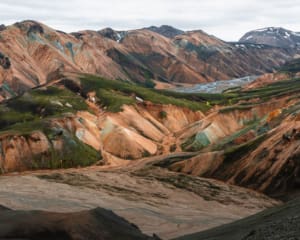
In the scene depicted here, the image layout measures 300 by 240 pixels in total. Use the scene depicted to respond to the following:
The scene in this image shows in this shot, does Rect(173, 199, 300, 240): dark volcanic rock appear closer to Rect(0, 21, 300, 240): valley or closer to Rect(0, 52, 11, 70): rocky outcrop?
Rect(0, 21, 300, 240): valley

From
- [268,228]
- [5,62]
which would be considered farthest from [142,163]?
[5,62]

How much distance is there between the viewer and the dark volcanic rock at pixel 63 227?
26906 millimetres

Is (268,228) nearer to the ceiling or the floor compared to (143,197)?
nearer to the ceiling

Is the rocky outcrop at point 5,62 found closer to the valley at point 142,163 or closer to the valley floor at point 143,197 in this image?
the valley at point 142,163

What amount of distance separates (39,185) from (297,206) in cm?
4107

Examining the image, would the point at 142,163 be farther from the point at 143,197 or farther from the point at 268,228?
the point at 268,228

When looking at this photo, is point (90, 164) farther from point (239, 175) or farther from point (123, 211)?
point (123, 211)

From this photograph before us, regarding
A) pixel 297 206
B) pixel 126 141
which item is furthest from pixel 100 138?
pixel 297 206

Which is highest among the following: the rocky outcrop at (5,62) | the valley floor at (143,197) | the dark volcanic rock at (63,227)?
the dark volcanic rock at (63,227)

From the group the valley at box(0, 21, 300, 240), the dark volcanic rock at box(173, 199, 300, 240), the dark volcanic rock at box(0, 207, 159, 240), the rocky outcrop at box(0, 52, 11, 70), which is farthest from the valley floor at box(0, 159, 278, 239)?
the rocky outcrop at box(0, 52, 11, 70)

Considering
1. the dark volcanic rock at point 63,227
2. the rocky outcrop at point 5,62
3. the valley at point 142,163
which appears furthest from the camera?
the rocky outcrop at point 5,62

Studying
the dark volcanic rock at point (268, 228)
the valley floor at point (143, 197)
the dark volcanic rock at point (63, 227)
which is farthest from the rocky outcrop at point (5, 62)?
the dark volcanic rock at point (268, 228)

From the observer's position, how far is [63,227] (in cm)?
2766

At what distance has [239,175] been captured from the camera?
65312mm
